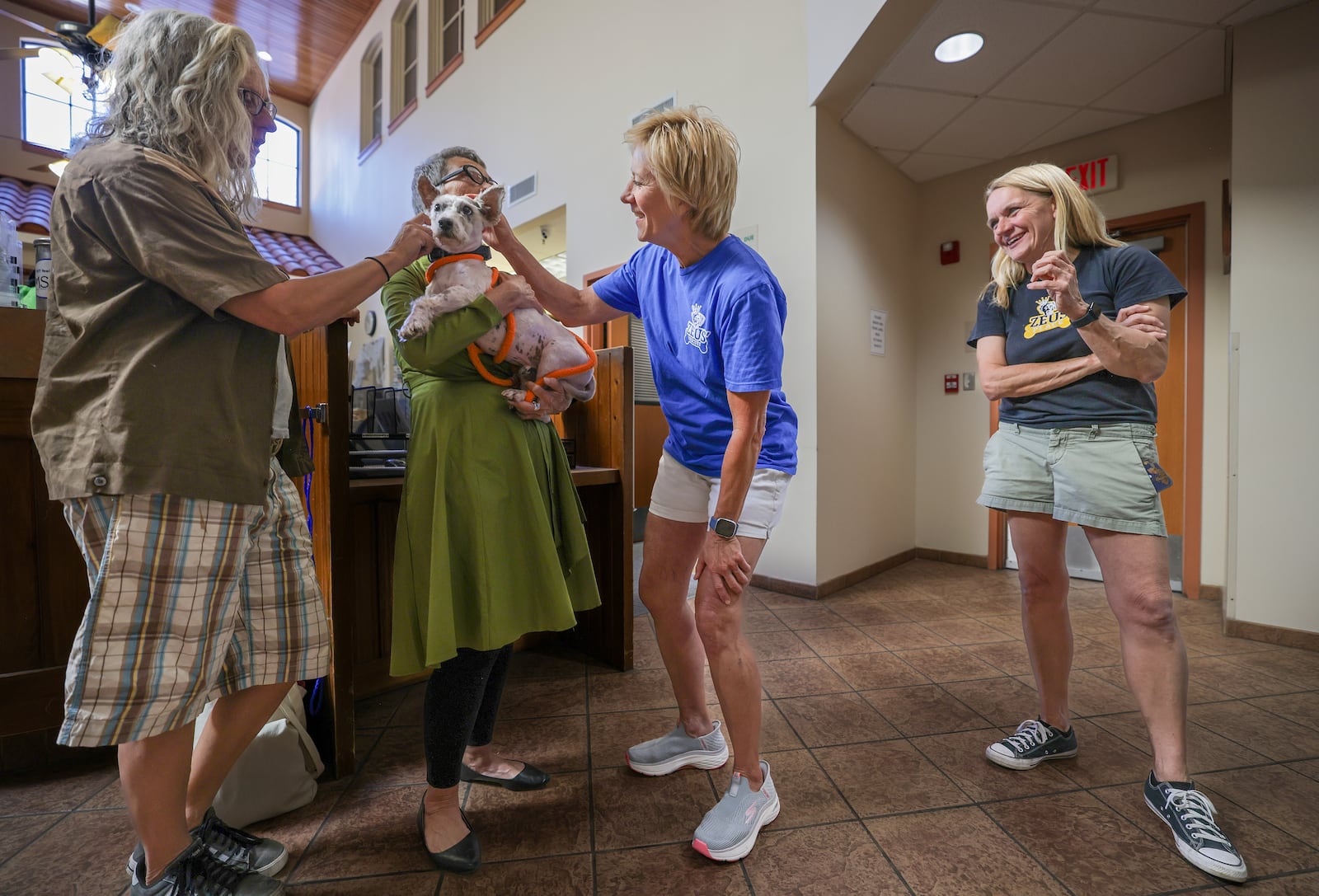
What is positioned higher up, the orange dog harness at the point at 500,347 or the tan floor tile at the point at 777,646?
the orange dog harness at the point at 500,347

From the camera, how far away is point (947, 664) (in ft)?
7.91

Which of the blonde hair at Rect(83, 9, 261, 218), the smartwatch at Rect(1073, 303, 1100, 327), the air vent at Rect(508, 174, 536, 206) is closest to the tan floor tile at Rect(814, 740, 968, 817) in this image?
the smartwatch at Rect(1073, 303, 1100, 327)

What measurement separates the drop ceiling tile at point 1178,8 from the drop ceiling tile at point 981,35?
15 centimetres

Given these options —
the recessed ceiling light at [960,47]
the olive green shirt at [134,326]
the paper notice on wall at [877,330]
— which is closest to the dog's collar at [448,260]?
the olive green shirt at [134,326]

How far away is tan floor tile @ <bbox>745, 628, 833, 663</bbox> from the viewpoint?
2508 millimetres

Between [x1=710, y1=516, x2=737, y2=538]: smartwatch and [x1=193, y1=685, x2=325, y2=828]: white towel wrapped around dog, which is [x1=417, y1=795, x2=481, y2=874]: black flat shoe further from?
[x1=710, y1=516, x2=737, y2=538]: smartwatch

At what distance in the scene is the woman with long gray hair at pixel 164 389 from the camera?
93cm

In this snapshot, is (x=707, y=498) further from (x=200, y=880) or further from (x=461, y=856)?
(x=200, y=880)

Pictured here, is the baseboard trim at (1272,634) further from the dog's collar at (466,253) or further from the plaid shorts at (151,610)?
the plaid shorts at (151,610)

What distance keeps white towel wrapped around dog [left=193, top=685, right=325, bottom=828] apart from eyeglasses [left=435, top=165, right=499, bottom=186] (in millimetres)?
1223

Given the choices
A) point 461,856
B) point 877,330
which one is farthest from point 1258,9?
point 461,856

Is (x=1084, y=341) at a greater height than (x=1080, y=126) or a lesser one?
lesser

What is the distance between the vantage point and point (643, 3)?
162 inches

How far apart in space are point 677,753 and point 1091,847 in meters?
0.94
